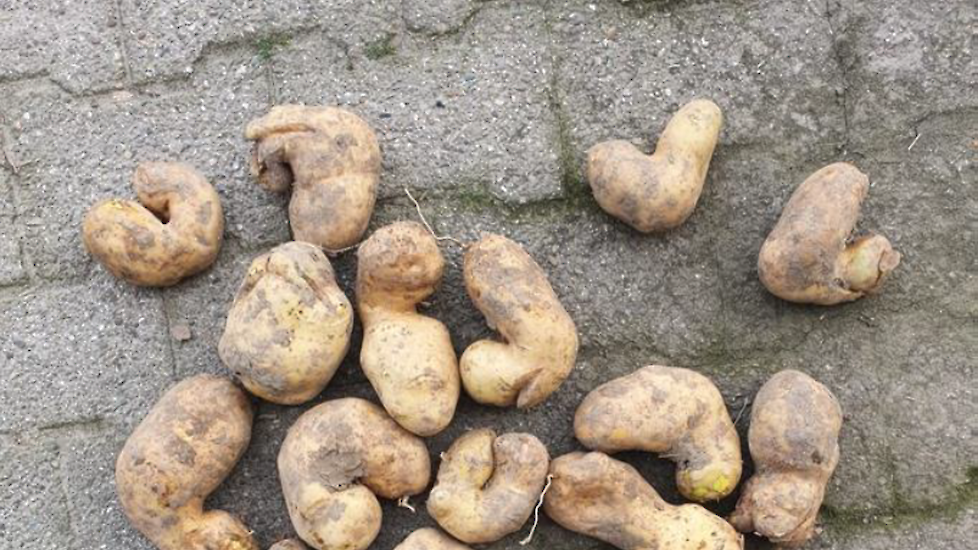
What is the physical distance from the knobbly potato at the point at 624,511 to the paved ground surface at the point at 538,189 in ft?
0.43

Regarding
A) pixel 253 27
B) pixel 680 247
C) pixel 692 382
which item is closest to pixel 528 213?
pixel 680 247

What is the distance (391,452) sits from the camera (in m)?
1.86

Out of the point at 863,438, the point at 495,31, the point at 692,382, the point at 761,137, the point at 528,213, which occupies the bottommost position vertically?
the point at 863,438

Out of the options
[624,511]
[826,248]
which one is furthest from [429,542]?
[826,248]

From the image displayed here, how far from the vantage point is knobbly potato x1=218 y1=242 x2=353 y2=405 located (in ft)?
5.88

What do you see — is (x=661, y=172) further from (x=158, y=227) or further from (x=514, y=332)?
(x=158, y=227)

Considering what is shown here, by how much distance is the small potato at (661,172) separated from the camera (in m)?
1.93

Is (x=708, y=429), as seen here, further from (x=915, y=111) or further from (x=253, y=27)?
(x=253, y=27)

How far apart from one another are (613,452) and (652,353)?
231mm

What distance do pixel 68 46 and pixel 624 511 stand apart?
1.45 meters

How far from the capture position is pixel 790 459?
1.87m

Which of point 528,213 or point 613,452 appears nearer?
point 613,452

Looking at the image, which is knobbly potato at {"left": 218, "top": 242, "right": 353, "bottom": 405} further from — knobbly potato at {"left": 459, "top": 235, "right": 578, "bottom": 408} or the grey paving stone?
the grey paving stone

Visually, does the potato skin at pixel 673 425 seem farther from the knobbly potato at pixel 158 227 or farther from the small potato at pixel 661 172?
the knobbly potato at pixel 158 227
